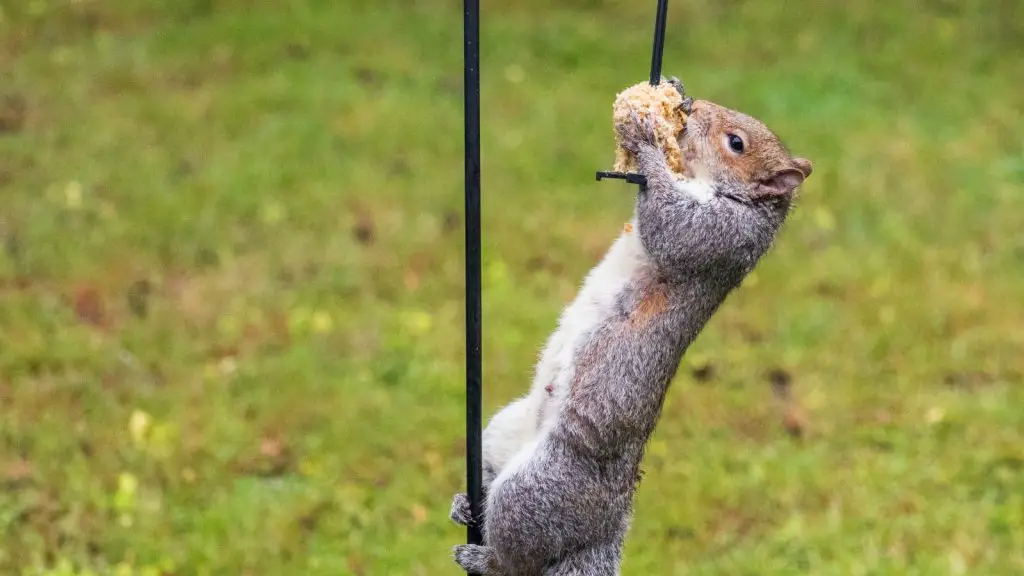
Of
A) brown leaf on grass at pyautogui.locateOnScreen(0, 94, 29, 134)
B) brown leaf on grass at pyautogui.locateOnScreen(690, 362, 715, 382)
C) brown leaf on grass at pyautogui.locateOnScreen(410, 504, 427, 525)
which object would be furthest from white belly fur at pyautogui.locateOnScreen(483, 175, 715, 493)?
brown leaf on grass at pyautogui.locateOnScreen(0, 94, 29, 134)

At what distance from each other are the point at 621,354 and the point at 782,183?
0.49 meters

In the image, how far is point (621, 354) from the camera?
2.03m

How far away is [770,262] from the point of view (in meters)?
5.23

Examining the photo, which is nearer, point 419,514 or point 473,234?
point 473,234

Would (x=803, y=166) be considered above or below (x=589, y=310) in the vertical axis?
above

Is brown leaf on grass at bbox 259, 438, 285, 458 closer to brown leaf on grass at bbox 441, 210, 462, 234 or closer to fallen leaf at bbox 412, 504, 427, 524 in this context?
fallen leaf at bbox 412, 504, 427, 524

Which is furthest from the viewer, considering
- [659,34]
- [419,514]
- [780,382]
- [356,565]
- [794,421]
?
[780,382]

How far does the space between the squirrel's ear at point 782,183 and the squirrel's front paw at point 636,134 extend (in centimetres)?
29

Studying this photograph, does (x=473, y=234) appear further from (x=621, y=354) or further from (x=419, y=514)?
(x=419, y=514)

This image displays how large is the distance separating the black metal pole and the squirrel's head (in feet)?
1.61

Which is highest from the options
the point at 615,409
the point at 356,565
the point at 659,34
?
the point at 659,34

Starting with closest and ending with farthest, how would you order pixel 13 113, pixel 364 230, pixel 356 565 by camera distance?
1. pixel 356 565
2. pixel 364 230
3. pixel 13 113

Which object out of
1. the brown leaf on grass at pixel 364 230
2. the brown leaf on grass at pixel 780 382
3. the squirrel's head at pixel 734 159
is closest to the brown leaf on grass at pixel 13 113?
the brown leaf on grass at pixel 364 230

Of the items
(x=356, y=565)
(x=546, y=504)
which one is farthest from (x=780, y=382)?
(x=546, y=504)
